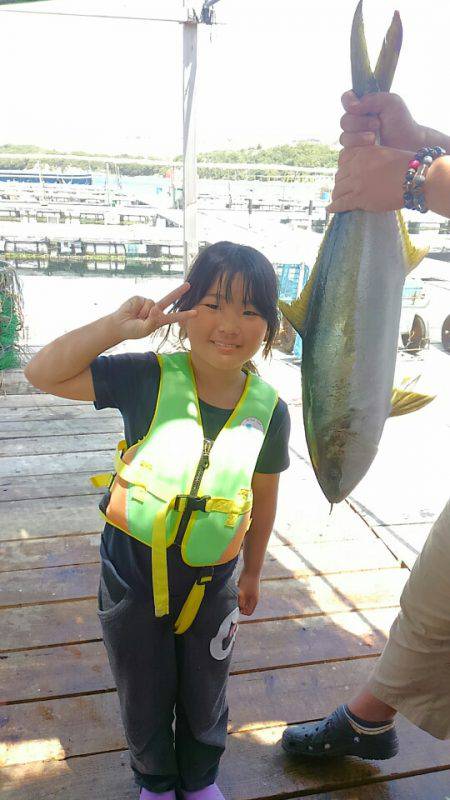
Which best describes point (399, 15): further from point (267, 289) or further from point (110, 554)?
point (110, 554)

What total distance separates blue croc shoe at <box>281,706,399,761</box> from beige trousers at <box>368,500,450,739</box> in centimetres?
14

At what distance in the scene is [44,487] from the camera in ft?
9.68

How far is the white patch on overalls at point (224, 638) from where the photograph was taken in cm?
132

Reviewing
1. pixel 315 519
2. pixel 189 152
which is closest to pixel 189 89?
pixel 189 152

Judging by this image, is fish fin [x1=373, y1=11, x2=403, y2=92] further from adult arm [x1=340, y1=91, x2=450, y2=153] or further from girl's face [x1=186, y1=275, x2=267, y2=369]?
girl's face [x1=186, y1=275, x2=267, y2=369]

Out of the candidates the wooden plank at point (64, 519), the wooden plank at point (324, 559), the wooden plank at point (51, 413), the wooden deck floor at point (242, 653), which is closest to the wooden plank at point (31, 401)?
the wooden plank at point (51, 413)

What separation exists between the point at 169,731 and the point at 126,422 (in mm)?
740

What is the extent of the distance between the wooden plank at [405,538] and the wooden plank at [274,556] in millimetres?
47

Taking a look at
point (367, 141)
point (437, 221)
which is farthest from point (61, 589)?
point (437, 221)

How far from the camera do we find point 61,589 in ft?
7.20

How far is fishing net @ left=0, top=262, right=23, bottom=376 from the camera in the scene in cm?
494

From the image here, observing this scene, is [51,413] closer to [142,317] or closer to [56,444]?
[56,444]

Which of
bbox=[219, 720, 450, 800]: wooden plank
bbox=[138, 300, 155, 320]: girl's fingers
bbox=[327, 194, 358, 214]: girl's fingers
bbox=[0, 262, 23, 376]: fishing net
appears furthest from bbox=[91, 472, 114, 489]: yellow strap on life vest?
bbox=[0, 262, 23, 376]: fishing net

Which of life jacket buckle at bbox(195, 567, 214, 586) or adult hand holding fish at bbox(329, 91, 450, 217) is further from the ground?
adult hand holding fish at bbox(329, 91, 450, 217)
